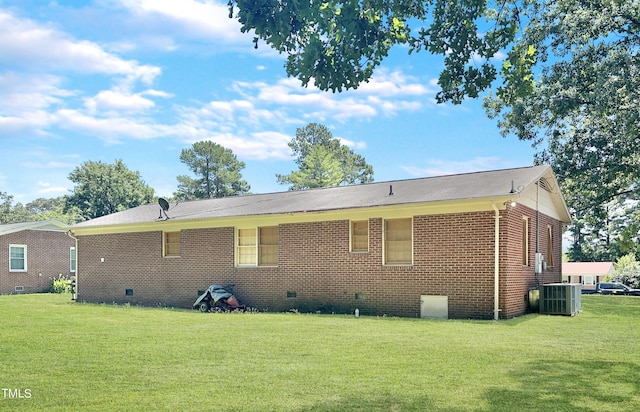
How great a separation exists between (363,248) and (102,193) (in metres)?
41.0

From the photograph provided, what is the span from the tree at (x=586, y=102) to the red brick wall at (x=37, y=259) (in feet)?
79.5

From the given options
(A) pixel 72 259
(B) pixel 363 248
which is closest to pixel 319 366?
(B) pixel 363 248

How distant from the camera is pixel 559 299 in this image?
16.7 meters

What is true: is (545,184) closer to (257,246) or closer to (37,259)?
(257,246)

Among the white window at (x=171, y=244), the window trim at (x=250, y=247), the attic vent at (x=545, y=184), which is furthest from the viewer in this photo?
the white window at (x=171, y=244)

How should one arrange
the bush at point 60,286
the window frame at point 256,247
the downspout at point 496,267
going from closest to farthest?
the downspout at point 496,267, the window frame at point 256,247, the bush at point 60,286

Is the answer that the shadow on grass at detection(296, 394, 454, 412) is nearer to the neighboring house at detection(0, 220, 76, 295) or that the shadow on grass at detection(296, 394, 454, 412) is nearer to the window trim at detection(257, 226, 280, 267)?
the window trim at detection(257, 226, 280, 267)

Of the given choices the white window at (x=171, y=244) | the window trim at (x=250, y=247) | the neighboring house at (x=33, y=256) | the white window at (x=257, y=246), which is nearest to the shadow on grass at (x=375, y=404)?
the white window at (x=257, y=246)

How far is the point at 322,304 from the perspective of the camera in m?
17.8

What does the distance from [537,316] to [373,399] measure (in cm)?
1123

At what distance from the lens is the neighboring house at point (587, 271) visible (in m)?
61.8

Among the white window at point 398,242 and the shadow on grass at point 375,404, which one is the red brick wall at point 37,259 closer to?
the white window at point 398,242

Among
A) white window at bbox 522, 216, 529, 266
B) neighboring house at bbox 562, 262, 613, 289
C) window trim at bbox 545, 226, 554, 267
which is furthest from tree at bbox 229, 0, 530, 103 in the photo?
neighboring house at bbox 562, 262, 613, 289

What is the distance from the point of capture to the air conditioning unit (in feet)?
54.0
